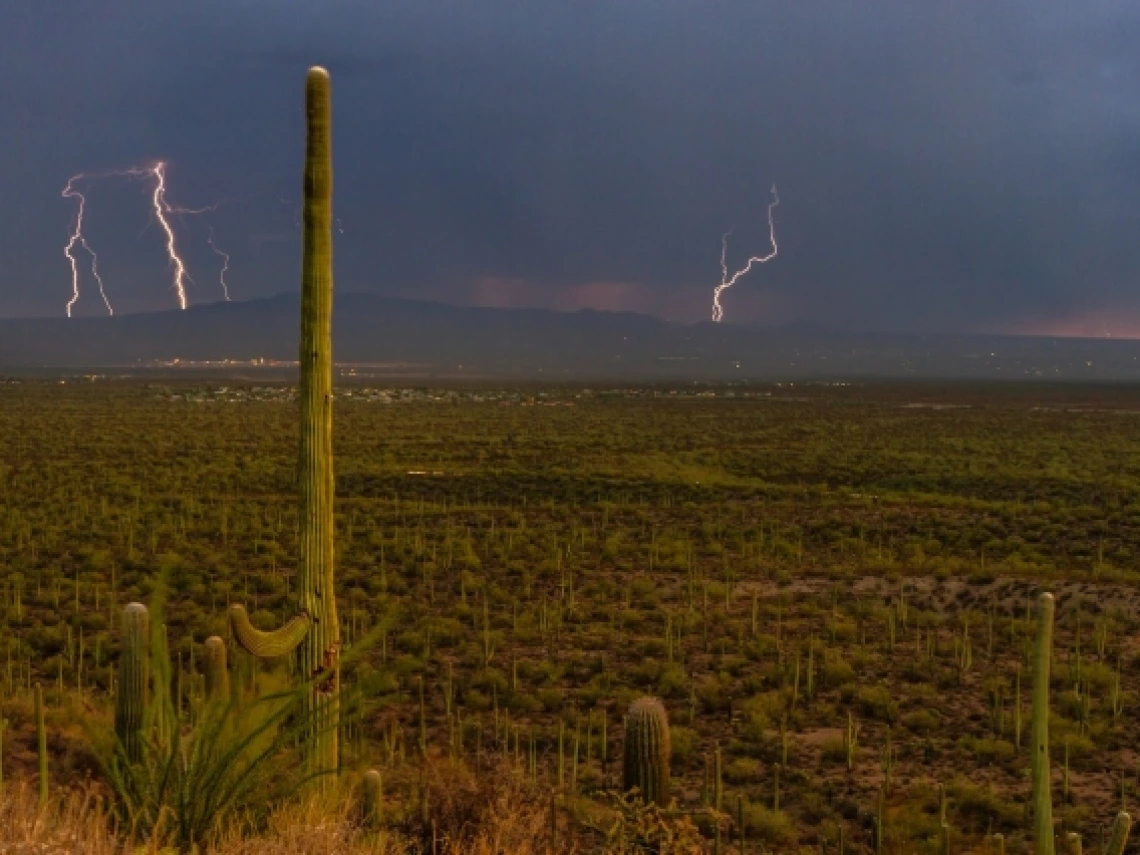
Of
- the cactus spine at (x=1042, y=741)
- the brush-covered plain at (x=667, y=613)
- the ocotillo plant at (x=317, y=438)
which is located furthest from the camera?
the brush-covered plain at (x=667, y=613)

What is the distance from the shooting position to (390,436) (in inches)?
2265

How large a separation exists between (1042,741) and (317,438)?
14.7 ft

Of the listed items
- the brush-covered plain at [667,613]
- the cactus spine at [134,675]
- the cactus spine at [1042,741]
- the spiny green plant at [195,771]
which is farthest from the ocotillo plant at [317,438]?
the cactus spine at [1042,741]

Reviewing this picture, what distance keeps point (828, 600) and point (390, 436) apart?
134 feet

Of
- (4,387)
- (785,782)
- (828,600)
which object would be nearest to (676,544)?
(828,600)

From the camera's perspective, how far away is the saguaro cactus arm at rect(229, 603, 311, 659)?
6.33 meters

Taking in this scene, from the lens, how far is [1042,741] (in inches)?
241

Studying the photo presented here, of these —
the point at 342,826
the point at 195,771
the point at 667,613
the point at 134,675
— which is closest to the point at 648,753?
the point at 342,826

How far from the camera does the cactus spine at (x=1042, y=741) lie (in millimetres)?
6023

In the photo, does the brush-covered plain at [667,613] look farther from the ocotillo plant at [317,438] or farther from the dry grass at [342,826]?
the ocotillo plant at [317,438]

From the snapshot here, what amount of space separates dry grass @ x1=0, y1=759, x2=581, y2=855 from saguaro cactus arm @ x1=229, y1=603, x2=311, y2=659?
0.84 meters

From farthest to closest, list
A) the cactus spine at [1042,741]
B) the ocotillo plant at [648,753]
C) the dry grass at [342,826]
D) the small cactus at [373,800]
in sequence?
the ocotillo plant at [648,753] < the small cactus at [373,800] < the cactus spine at [1042,741] < the dry grass at [342,826]

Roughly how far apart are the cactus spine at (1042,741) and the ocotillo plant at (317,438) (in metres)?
3.96

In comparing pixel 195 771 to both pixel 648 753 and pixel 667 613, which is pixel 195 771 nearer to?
pixel 648 753
